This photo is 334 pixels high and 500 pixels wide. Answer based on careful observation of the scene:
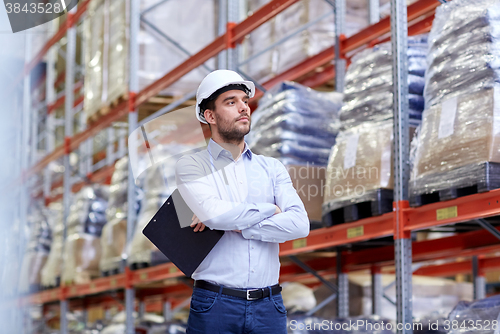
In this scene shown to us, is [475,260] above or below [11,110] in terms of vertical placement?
above

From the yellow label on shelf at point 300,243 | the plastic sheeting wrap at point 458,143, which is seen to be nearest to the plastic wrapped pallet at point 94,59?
the yellow label on shelf at point 300,243

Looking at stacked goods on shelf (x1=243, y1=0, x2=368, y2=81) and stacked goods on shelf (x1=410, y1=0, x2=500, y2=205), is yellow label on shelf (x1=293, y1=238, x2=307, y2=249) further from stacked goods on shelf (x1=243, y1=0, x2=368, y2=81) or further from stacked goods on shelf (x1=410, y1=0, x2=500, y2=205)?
stacked goods on shelf (x1=243, y1=0, x2=368, y2=81)

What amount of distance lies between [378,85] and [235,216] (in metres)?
1.88

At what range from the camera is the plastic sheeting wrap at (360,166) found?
11.9ft

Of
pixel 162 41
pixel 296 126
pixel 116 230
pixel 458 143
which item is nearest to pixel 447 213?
pixel 458 143

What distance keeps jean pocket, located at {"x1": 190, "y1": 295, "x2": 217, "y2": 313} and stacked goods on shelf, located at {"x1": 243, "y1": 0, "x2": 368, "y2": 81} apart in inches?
149

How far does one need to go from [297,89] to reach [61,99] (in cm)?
1006

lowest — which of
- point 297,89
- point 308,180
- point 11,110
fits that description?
point 11,110

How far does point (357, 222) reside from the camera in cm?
384

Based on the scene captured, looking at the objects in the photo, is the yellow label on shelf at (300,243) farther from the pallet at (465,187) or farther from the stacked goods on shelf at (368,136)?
the pallet at (465,187)

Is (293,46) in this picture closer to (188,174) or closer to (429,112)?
(429,112)

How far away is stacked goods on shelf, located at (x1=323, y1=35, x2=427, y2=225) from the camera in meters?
3.65

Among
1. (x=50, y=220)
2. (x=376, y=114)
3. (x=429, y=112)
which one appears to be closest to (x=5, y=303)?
(x=429, y=112)

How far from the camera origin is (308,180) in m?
4.36
